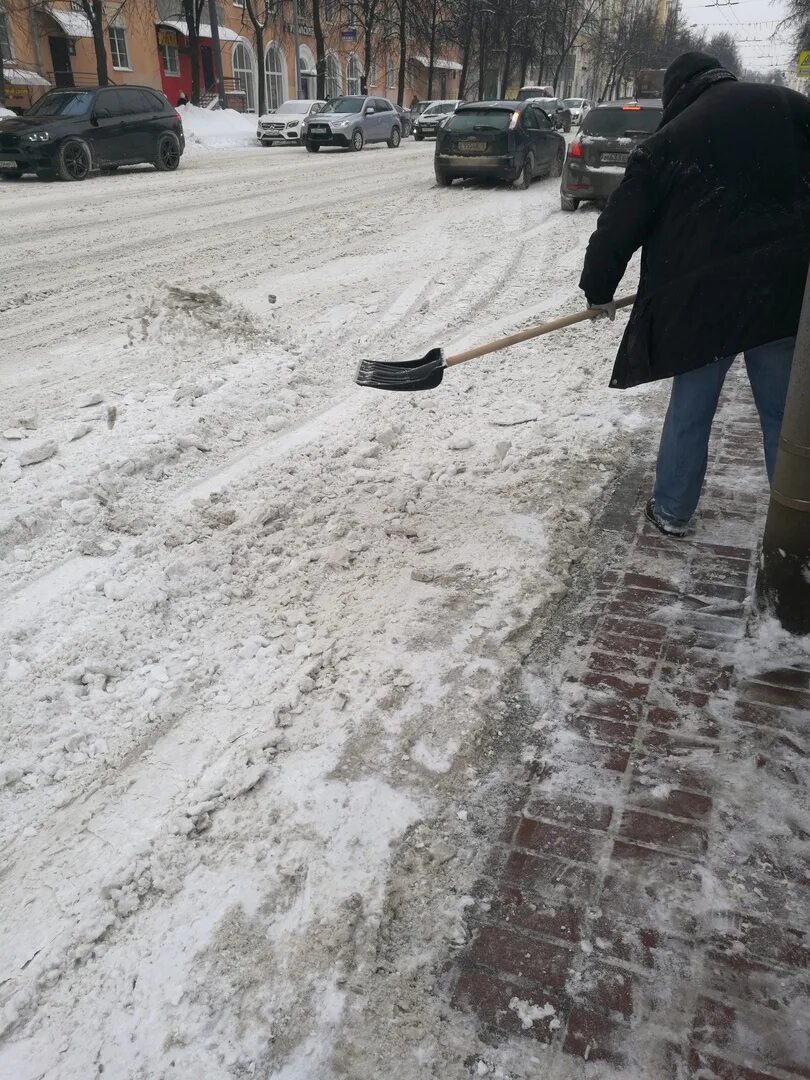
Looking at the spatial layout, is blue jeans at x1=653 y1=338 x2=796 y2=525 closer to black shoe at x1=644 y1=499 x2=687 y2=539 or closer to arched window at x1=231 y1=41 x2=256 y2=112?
black shoe at x1=644 y1=499 x2=687 y2=539

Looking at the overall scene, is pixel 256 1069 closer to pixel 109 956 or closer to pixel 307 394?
pixel 109 956

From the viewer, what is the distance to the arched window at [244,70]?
4394 centimetres

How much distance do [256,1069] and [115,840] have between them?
2.39 ft

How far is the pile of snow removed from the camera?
28484 millimetres

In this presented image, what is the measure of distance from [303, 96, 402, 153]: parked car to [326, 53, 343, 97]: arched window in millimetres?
26337

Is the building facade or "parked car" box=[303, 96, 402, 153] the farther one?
the building facade

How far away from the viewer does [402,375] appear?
423cm

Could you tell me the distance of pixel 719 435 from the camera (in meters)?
4.57

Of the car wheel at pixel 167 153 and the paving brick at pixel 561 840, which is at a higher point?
the car wheel at pixel 167 153

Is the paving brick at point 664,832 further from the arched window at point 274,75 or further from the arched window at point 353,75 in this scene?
the arched window at point 353,75

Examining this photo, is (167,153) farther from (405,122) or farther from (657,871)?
(657,871)

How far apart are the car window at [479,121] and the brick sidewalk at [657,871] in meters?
13.6

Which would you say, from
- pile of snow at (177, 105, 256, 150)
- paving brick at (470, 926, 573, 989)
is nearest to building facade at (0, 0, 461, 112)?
pile of snow at (177, 105, 256, 150)

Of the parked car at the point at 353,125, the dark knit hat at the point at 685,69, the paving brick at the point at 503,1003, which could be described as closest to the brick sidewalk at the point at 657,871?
the paving brick at the point at 503,1003
